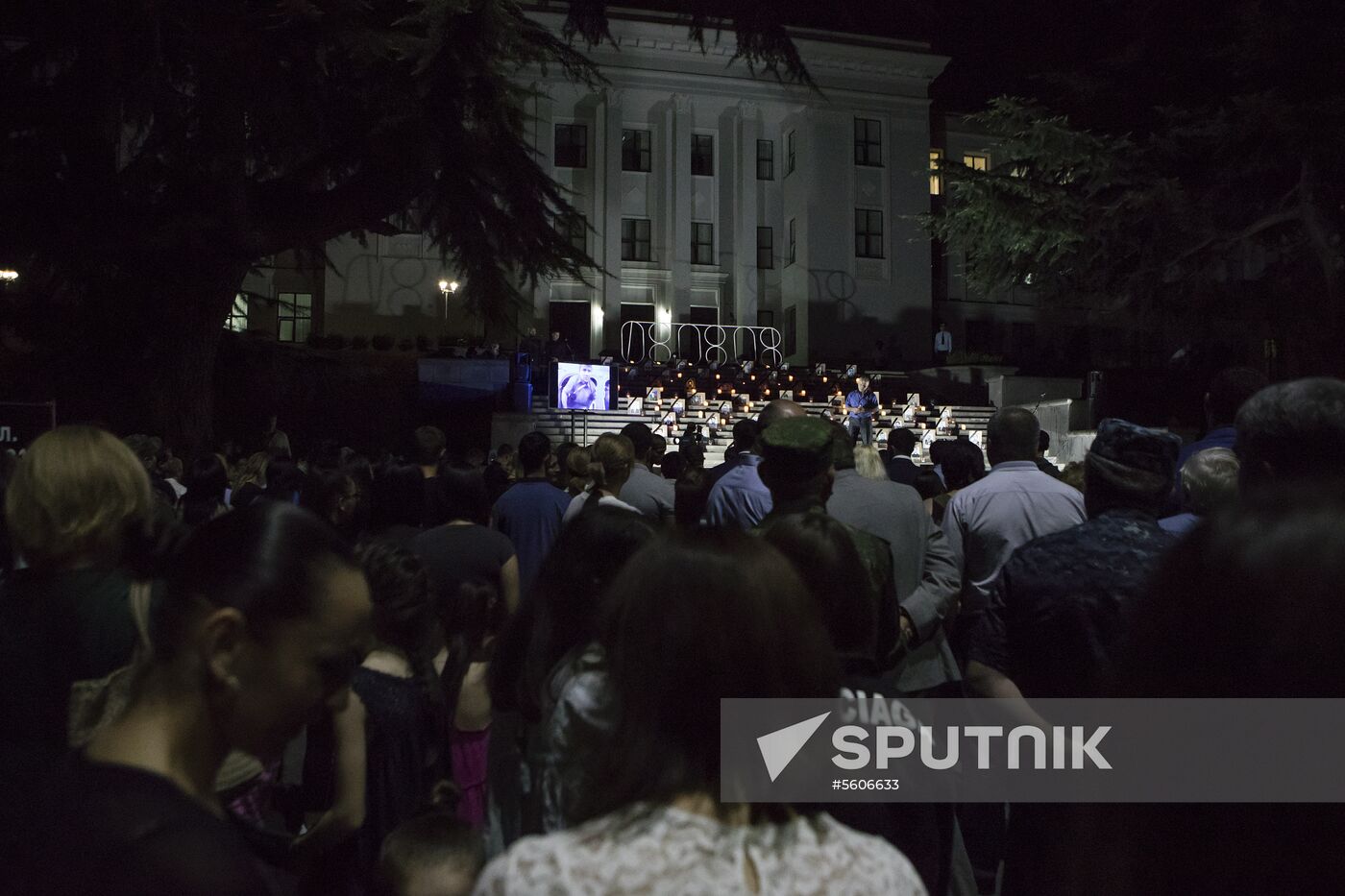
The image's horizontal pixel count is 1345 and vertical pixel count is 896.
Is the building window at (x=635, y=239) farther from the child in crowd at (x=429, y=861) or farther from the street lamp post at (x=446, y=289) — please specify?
the child in crowd at (x=429, y=861)

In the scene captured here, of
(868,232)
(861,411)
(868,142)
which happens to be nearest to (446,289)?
(868,232)

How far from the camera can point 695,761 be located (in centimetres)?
127

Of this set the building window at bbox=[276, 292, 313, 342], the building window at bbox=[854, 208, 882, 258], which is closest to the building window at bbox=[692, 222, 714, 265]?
the building window at bbox=[854, 208, 882, 258]

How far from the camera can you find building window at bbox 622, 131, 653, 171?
3791 centimetres

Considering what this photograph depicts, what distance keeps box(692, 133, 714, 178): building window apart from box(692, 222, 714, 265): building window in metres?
2.14

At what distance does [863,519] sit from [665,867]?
10.3 feet

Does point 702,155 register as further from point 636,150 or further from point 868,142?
point 868,142

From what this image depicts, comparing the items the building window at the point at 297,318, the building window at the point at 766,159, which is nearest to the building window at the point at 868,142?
the building window at the point at 766,159

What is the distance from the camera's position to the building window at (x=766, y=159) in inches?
1555

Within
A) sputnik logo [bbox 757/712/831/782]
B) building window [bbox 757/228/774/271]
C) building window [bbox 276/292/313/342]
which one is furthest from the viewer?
building window [bbox 757/228/774/271]

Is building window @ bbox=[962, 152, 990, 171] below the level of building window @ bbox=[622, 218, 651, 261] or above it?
above

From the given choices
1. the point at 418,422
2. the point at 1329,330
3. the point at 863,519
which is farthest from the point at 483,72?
the point at 1329,330

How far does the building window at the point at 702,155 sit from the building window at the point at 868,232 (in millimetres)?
6155

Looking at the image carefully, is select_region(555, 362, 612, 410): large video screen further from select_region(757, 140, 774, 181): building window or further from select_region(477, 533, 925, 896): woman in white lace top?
select_region(477, 533, 925, 896): woman in white lace top
